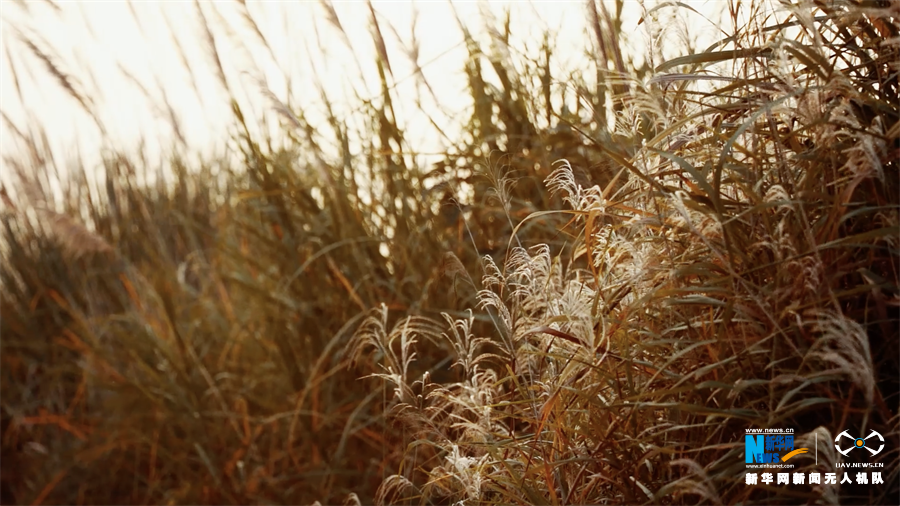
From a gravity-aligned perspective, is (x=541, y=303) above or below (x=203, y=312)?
below

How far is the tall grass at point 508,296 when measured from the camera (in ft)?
3.69

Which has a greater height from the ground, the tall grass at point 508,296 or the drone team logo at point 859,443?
the tall grass at point 508,296

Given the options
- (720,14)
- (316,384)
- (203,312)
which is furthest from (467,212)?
(203,312)

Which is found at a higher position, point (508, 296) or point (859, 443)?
point (508, 296)

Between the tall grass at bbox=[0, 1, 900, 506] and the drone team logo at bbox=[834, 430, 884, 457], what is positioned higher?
the tall grass at bbox=[0, 1, 900, 506]

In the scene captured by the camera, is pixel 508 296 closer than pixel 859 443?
No

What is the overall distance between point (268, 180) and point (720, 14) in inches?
56.2

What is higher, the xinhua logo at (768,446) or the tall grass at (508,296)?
the tall grass at (508,296)

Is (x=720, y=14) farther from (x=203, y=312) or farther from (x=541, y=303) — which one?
(x=203, y=312)

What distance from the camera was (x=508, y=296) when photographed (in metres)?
1.58

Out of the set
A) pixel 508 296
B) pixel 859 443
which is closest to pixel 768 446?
pixel 859 443

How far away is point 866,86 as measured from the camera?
123 centimetres

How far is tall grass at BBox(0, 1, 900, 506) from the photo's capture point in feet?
3.69

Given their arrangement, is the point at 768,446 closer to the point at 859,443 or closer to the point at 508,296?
the point at 859,443
